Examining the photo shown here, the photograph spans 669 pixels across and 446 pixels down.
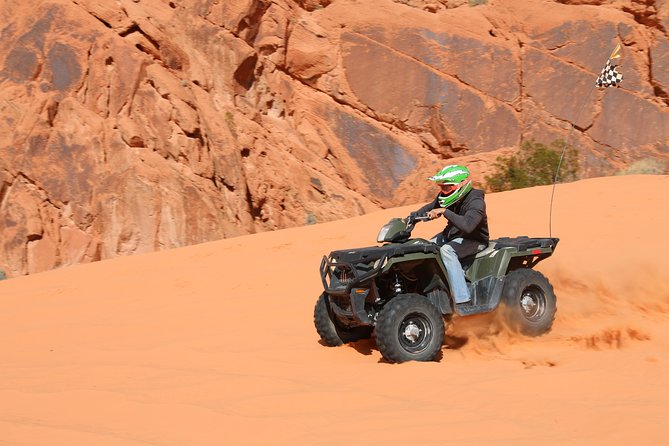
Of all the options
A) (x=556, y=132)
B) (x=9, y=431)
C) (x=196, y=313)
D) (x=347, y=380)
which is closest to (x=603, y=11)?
(x=556, y=132)

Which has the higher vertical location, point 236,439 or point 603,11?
point 236,439

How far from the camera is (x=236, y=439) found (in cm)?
451

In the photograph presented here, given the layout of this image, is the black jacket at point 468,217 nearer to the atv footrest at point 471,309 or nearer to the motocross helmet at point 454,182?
the motocross helmet at point 454,182

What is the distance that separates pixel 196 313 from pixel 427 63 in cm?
2214

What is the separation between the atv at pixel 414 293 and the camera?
6418 mm

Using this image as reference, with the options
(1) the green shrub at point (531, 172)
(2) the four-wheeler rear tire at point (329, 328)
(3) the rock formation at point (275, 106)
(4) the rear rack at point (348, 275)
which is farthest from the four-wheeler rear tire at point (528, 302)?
(1) the green shrub at point (531, 172)

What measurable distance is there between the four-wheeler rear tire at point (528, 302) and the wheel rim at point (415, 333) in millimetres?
1041

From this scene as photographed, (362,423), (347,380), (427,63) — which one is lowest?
(427,63)

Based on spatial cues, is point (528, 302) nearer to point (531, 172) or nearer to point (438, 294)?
point (438, 294)

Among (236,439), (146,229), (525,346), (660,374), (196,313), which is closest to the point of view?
(236,439)

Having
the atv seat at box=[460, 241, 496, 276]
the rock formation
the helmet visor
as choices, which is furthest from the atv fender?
the rock formation

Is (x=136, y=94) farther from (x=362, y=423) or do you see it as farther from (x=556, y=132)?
(x=362, y=423)

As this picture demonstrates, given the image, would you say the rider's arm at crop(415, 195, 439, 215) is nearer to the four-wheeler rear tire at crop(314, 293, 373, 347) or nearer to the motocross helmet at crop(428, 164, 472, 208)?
the motocross helmet at crop(428, 164, 472, 208)

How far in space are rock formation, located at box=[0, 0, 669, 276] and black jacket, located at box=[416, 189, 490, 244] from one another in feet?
47.8
